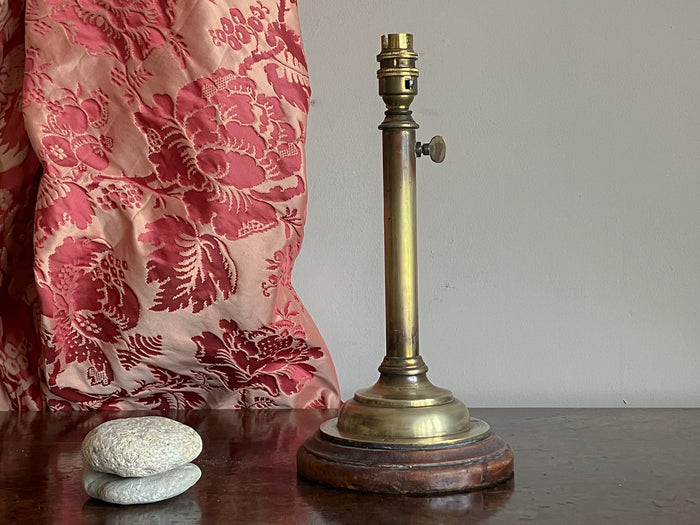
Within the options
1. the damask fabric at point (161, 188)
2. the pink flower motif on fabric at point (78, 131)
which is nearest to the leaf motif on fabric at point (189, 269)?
the damask fabric at point (161, 188)

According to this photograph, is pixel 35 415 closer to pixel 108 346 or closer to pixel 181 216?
pixel 108 346

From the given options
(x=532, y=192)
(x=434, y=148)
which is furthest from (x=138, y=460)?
(x=532, y=192)

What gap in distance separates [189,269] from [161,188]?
100 mm

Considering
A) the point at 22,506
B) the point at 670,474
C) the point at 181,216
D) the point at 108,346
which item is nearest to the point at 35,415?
the point at 108,346

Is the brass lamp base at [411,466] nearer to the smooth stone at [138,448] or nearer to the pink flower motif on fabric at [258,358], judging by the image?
the smooth stone at [138,448]

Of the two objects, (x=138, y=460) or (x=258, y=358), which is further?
(x=258, y=358)

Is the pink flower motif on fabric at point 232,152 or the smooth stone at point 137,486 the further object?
the pink flower motif on fabric at point 232,152

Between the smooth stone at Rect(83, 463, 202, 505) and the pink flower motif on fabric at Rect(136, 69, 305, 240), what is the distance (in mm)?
363

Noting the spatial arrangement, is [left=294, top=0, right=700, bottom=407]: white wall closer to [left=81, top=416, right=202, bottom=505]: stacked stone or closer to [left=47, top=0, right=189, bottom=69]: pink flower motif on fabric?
[left=47, top=0, right=189, bottom=69]: pink flower motif on fabric

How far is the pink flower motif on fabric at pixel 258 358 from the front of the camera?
3.39 ft

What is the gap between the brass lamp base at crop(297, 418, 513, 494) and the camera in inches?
25.7

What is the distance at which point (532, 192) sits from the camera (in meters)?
1.17

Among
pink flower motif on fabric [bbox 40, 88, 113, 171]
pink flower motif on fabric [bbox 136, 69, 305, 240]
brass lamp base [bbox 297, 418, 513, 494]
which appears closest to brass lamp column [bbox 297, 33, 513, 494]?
brass lamp base [bbox 297, 418, 513, 494]

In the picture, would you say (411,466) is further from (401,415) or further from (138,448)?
(138,448)
